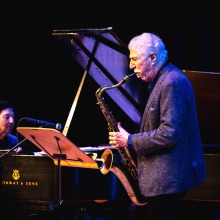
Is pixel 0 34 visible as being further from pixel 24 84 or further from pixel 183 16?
pixel 183 16

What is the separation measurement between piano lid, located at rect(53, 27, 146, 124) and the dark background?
2.48 ft

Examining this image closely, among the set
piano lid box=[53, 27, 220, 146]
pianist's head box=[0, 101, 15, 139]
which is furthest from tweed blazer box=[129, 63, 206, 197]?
pianist's head box=[0, 101, 15, 139]

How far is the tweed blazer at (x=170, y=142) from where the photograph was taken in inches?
113

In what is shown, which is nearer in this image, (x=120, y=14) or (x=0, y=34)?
(x=120, y=14)

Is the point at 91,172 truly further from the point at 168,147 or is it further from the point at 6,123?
the point at 168,147

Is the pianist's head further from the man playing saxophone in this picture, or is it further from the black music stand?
the man playing saxophone

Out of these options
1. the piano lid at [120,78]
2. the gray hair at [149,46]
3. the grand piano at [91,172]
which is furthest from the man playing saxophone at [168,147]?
the piano lid at [120,78]

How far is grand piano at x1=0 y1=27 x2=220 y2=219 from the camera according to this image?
4211mm

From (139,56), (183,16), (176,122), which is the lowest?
(176,122)

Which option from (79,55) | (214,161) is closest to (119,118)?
(79,55)

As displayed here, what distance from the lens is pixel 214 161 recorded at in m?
4.25

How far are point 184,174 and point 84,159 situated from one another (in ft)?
3.81

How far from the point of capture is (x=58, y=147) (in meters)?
3.90

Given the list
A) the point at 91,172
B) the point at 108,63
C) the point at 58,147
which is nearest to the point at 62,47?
the point at 108,63
